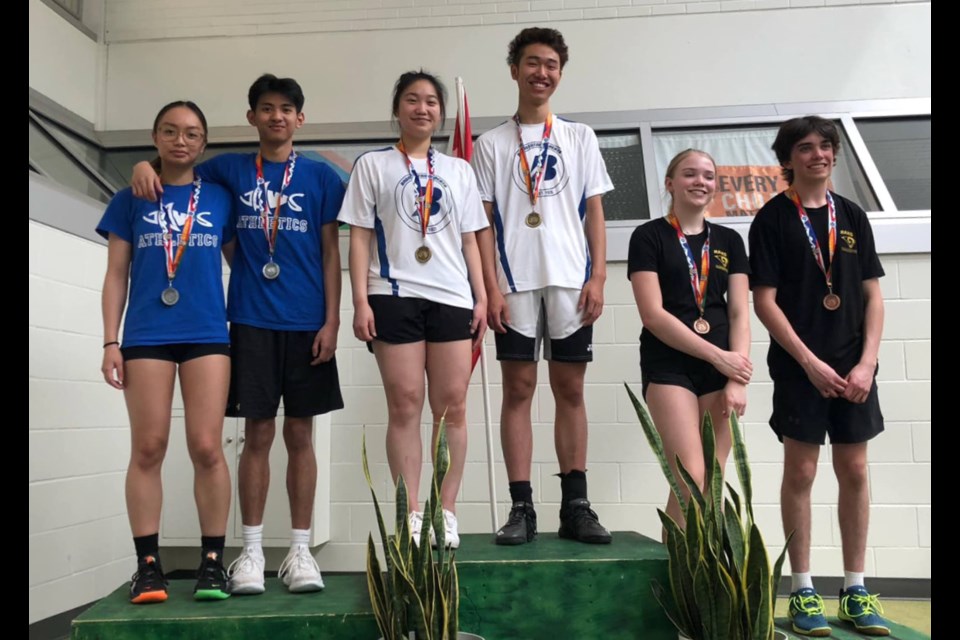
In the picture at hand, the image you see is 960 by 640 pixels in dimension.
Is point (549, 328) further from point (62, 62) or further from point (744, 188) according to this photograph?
point (62, 62)

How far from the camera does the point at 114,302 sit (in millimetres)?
2328

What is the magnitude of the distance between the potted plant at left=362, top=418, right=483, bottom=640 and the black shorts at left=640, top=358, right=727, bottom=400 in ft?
2.93

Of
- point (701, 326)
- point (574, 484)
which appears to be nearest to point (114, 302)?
point (574, 484)

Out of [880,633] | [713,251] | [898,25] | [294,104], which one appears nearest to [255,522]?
[294,104]

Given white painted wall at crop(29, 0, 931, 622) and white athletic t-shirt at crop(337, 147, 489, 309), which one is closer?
white athletic t-shirt at crop(337, 147, 489, 309)

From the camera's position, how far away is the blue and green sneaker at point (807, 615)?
7.68 ft

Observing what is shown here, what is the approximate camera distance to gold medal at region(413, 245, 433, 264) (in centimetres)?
242

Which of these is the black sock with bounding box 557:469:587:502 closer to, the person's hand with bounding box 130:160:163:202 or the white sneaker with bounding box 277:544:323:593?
the white sneaker with bounding box 277:544:323:593

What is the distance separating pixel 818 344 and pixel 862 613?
0.91 meters

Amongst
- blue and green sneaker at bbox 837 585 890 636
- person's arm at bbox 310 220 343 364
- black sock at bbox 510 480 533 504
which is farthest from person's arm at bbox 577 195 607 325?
blue and green sneaker at bbox 837 585 890 636

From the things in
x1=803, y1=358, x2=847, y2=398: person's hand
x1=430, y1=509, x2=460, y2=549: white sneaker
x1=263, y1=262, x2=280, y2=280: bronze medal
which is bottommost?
x1=430, y1=509, x2=460, y2=549: white sneaker

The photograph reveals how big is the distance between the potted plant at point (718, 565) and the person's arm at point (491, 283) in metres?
0.66

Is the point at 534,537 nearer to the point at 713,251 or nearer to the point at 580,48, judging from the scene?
the point at 713,251

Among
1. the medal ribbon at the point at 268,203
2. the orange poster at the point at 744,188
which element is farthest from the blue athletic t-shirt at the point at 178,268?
the orange poster at the point at 744,188
